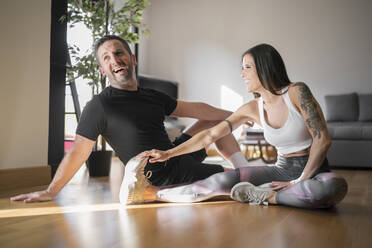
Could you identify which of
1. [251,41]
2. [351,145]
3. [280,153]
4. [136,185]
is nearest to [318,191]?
[280,153]

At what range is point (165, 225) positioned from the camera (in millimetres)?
1410

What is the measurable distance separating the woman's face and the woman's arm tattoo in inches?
8.9

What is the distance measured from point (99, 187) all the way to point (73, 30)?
7.76 feet

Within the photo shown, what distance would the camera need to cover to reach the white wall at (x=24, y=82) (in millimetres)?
2377

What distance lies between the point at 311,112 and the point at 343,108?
3850mm

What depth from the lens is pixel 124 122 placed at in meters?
1.89

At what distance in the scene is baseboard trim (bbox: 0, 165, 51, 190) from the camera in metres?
2.36

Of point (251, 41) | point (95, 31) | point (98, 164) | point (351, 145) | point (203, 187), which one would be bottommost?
point (98, 164)

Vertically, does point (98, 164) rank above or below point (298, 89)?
below

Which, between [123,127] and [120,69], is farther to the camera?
[120,69]

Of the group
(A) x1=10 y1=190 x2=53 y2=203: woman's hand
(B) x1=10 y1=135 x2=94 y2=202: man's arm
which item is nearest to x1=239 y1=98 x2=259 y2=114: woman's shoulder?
(B) x1=10 y1=135 x2=94 y2=202: man's arm

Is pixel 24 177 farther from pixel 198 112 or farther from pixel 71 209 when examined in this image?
pixel 198 112

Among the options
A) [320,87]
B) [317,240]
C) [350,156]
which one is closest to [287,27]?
[320,87]

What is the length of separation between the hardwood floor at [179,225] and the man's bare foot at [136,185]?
5 cm
